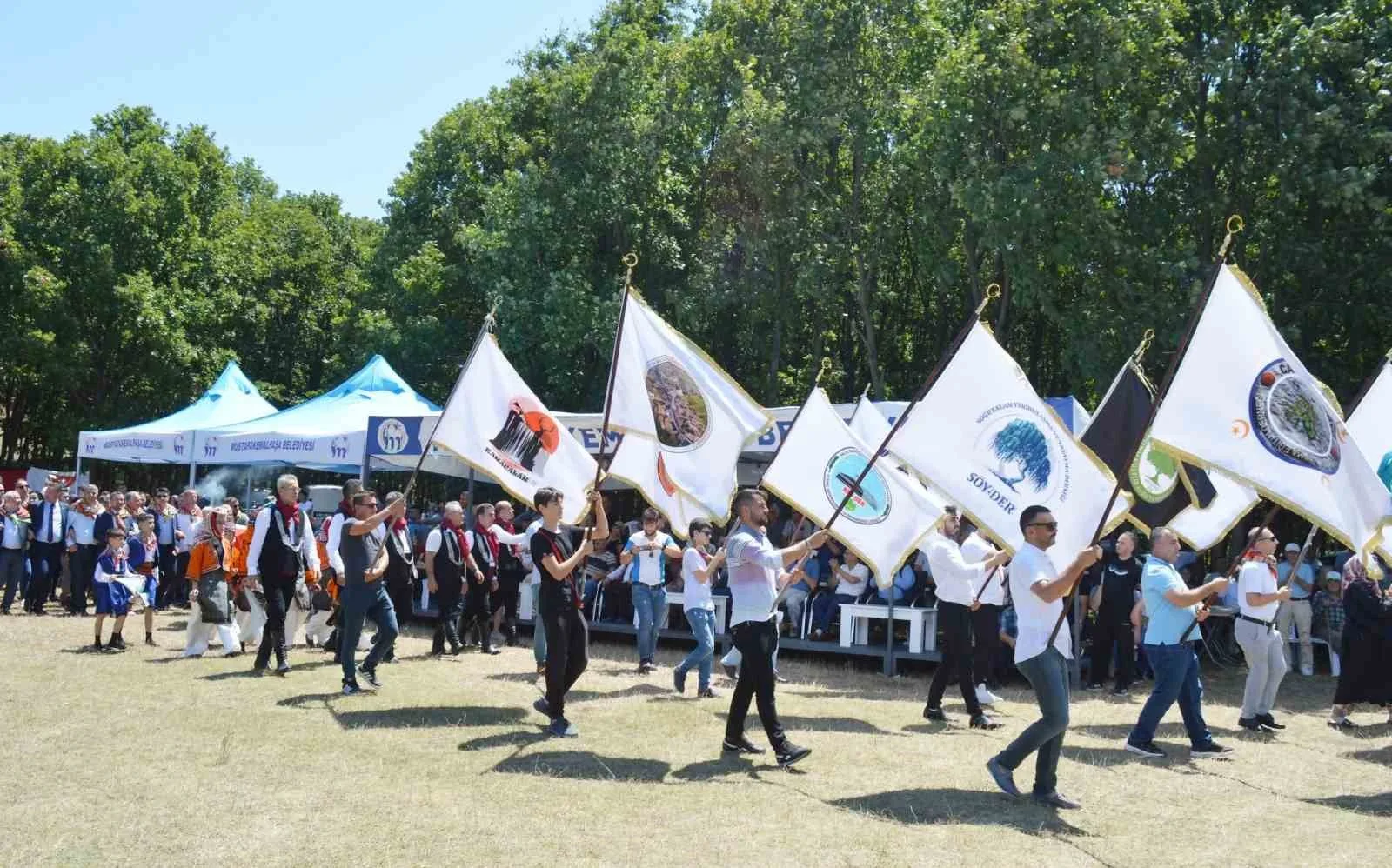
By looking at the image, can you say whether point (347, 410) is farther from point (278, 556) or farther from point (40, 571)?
point (278, 556)

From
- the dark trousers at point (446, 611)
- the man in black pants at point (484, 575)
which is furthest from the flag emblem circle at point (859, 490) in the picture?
the dark trousers at point (446, 611)

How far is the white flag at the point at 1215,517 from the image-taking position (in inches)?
497

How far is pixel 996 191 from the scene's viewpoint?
23281mm

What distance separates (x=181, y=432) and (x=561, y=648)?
1769 centimetres

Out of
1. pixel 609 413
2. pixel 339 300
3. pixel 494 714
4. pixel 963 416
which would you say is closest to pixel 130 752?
pixel 494 714

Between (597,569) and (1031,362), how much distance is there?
18.0 meters

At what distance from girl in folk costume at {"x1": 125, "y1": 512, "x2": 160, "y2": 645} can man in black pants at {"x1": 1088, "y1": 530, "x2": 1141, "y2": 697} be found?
1097cm

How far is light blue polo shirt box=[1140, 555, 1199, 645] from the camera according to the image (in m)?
10.5

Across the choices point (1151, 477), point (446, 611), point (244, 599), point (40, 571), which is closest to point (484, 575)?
point (446, 611)

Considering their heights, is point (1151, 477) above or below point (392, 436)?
below

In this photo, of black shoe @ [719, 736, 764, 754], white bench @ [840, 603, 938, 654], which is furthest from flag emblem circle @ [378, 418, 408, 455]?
black shoe @ [719, 736, 764, 754]

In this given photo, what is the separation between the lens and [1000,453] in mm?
10234

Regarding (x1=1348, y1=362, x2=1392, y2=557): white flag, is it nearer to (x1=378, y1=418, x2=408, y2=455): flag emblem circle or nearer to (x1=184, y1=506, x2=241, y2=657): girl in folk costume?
(x1=184, y1=506, x2=241, y2=657): girl in folk costume

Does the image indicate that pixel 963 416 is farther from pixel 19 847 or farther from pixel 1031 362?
pixel 1031 362
